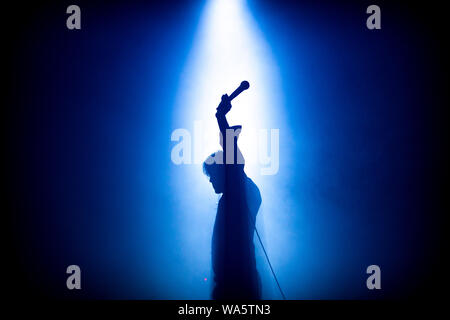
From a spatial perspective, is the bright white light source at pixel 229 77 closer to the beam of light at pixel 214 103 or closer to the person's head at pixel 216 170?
the beam of light at pixel 214 103

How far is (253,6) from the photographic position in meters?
2.00

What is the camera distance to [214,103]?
77.2 inches

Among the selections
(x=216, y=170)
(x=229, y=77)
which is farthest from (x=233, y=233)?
(x=229, y=77)

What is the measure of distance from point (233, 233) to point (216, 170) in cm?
40

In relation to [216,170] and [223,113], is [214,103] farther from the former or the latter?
[216,170]

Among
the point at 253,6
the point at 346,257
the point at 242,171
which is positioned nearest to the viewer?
the point at 242,171

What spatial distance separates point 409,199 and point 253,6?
1.85m

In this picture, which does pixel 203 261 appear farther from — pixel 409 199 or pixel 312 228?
pixel 409 199

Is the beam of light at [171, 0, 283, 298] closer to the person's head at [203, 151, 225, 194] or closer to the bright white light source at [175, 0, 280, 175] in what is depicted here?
the bright white light source at [175, 0, 280, 175]

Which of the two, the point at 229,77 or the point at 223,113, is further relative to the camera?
the point at 229,77

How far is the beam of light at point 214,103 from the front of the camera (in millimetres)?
1903

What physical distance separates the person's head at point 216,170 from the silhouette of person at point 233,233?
0.01m

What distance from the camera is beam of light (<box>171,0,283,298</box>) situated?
1.90 m

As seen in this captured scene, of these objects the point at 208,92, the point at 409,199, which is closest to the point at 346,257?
the point at 409,199
